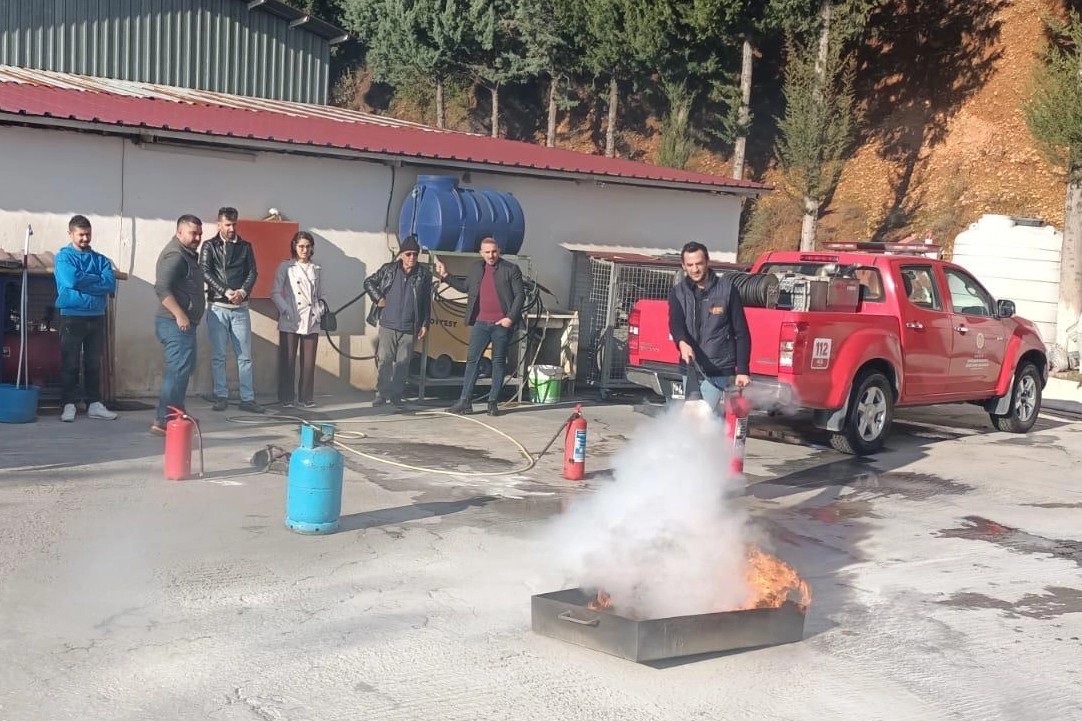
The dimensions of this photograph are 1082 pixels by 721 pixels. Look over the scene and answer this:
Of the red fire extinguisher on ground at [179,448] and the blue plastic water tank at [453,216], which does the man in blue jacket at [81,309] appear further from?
the blue plastic water tank at [453,216]

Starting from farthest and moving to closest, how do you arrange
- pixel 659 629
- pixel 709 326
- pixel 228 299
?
pixel 228 299 → pixel 709 326 → pixel 659 629

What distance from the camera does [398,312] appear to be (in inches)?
478

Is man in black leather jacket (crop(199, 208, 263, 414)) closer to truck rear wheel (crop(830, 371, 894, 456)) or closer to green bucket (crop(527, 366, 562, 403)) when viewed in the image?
green bucket (crop(527, 366, 562, 403))

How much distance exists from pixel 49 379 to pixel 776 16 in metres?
23.7

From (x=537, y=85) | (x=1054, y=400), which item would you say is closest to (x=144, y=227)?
(x=1054, y=400)

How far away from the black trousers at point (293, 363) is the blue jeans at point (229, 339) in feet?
1.92

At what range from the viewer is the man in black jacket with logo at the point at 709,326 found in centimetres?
830

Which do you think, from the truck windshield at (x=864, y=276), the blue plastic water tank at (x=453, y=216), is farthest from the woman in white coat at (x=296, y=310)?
the truck windshield at (x=864, y=276)

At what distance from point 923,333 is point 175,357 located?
286 inches

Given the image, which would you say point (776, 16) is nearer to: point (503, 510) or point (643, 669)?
point (503, 510)

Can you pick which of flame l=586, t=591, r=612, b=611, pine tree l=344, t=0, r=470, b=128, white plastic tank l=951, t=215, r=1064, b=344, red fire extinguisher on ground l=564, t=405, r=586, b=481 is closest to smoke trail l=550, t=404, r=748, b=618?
flame l=586, t=591, r=612, b=611

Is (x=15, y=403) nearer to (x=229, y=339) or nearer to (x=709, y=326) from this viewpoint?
(x=229, y=339)

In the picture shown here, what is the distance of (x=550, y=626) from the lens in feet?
17.5

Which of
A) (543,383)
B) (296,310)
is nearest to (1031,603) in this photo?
(543,383)
